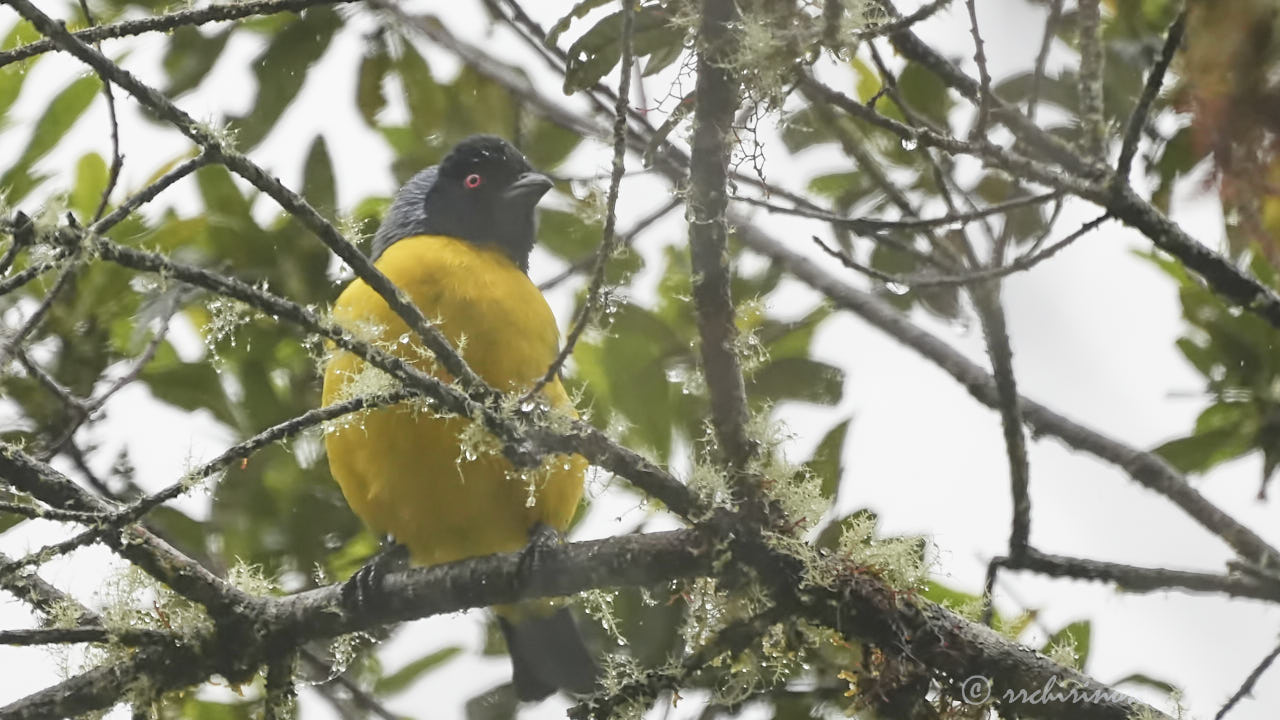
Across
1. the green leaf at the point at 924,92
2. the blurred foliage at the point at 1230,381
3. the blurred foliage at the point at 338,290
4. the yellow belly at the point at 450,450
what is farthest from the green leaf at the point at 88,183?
the blurred foliage at the point at 1230,381

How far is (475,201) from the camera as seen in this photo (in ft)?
15.5

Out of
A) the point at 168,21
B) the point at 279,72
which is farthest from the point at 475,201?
the point at 168,21

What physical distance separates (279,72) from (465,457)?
4.56 ft

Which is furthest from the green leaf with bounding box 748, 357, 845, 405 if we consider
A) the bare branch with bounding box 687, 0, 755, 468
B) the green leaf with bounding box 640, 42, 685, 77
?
the bare branch with bounding box 687, 0, 755, 468

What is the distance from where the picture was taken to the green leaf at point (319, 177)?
13.8ft

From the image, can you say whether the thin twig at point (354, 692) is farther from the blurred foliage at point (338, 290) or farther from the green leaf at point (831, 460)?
the green leaf at point (831, 460)

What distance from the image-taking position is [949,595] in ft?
12.2

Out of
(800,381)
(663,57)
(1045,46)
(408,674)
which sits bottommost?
(408,674)

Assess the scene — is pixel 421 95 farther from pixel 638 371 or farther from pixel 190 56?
pixel 638 371

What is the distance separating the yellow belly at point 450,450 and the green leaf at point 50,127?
104 cm

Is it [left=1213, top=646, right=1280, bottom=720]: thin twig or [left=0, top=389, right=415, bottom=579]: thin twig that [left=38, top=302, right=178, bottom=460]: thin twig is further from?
[left=1213, top=646, right=1280, bottom=720]: thin twig

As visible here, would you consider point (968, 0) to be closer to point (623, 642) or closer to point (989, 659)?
point (989, 659)

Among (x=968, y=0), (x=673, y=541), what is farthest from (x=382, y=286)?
(x=968, y=0)

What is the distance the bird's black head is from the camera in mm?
4574
